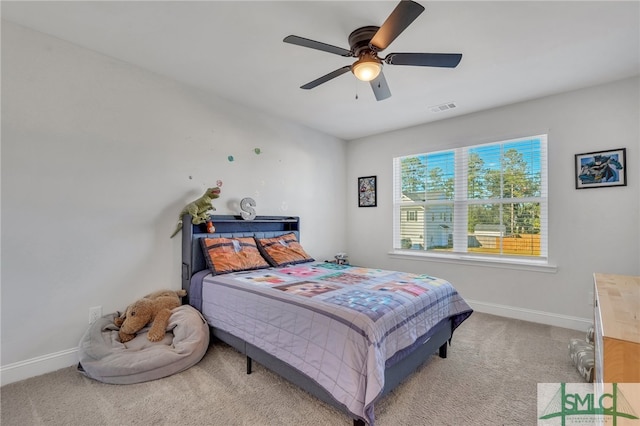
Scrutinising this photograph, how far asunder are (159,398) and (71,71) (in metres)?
2.57

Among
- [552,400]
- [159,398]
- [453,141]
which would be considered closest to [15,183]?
[159,398]

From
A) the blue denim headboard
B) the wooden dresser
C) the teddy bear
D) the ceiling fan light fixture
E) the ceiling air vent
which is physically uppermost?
the ceiling air vent

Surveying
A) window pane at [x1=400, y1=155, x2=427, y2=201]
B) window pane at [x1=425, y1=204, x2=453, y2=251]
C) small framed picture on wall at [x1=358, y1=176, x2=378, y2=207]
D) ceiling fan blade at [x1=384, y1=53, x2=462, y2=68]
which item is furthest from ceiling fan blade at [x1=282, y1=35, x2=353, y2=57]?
small framed picture on wall at [x1=358, y1=176, x2=378, y2=207]

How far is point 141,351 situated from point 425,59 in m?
2.89

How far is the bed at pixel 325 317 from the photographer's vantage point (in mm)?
1510

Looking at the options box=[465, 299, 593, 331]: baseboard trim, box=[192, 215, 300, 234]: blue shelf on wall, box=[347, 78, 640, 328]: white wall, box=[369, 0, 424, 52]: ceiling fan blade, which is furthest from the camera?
box=[192, 215, 300, 234]: blue shelf on wall

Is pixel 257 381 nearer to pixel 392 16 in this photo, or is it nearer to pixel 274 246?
pixel 274 246

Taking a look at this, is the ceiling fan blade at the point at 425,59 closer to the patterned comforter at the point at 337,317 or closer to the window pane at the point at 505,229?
the patterned comforter at the point at 337,317

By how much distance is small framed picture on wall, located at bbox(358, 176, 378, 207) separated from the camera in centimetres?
Answer: 470

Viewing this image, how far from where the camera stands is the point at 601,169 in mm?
2920

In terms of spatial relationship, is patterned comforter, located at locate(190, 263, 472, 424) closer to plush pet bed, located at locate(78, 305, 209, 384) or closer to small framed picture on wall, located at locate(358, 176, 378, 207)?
plush pet bed, located at locate(78, 305, 209, 384)

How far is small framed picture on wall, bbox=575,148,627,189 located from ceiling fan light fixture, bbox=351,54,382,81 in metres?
2.60

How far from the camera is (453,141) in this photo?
3869 millimetres

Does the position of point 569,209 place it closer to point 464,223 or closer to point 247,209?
point 464,223
